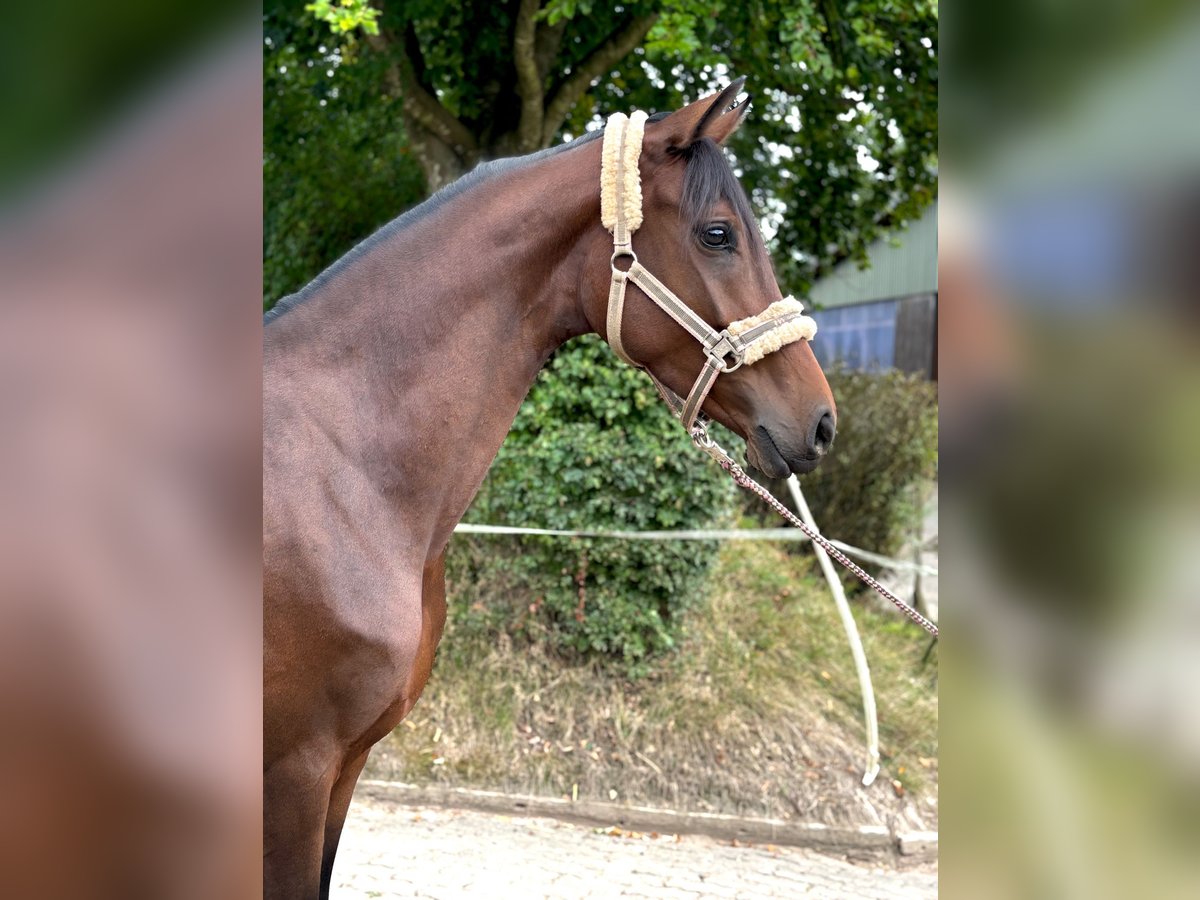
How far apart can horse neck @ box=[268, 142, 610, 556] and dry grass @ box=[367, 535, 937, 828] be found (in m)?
3.50

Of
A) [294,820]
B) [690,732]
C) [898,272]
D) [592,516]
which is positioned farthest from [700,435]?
[898,272]

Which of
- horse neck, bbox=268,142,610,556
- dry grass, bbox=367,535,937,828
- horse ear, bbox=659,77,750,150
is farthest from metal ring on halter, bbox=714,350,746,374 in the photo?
dry grass, bbox=367,535,937,828

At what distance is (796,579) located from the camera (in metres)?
7.11

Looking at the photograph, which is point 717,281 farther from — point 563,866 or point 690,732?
point 690,732

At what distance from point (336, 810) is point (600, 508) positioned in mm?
3331

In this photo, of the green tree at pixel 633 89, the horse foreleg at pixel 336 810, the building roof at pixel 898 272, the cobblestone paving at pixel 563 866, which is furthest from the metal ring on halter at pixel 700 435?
the building roof at pixel 898 272

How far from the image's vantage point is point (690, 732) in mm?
5309
